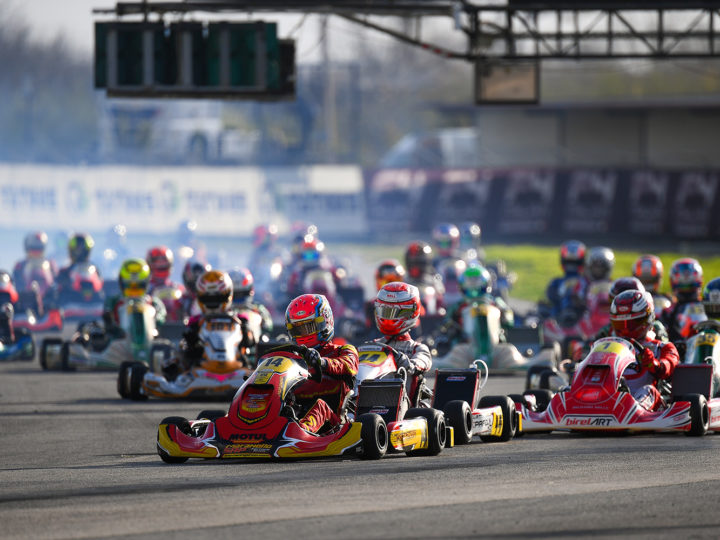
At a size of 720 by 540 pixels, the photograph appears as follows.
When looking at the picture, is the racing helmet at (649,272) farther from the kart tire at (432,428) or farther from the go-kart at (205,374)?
the kart tire at (432,428)

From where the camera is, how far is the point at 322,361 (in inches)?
449

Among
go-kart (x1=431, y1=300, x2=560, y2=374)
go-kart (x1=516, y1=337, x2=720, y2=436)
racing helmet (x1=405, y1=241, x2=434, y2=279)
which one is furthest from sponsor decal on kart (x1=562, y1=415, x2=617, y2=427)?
racing helmet (x1=405, y1=241, x2=434, y2=279)

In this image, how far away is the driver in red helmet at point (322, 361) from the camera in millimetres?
11508

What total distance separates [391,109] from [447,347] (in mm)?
64654

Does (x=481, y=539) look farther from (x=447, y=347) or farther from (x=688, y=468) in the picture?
(x=447, y=347)

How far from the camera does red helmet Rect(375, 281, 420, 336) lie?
13086 mm

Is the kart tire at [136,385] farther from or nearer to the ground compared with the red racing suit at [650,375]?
nearer to the ground

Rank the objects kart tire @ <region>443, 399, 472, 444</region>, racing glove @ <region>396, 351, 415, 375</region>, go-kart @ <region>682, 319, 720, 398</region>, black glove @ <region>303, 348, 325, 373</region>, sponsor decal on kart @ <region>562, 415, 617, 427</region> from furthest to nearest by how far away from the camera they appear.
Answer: go-kart @ <region>682, 319, 720, 398</region> < sponsor decal on kart @ <region>562, 415, 617, 427</region> < racing glove @ <region>396, 351, 415, 375</region> < kart tire @ <region>443, 399, 472, 444</region> < black glove @ <region>303, 348, 325, 373</region>

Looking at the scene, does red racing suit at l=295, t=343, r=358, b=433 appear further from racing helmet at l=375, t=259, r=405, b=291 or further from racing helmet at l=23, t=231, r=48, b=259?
racing helmet at l=23, t=231, r=48, b=259

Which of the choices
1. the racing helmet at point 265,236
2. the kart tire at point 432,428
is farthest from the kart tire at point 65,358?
the racing helmet at point 265,236

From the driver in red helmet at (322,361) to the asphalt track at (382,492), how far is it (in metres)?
0.52

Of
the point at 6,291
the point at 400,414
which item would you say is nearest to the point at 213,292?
the point at 400,414

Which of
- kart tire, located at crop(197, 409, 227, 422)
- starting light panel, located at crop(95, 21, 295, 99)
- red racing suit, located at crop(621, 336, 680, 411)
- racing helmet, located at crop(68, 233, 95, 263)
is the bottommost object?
kart tire, located at crop(197, 409, 227, 422)

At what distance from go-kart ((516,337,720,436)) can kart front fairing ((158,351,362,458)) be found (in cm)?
255
